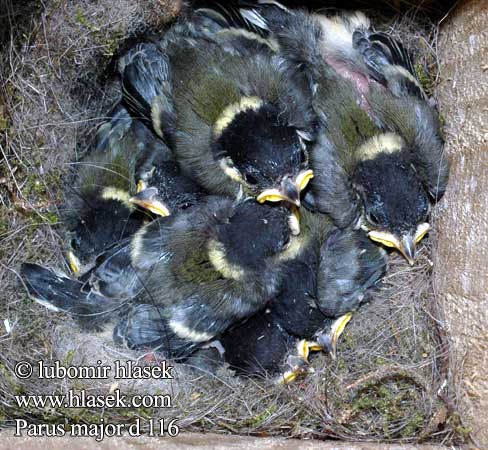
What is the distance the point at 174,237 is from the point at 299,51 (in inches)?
25.0

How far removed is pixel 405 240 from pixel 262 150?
0.47 metres

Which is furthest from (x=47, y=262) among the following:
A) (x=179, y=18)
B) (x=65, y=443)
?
(x=179, y=18)

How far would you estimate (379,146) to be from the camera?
1.86 meters

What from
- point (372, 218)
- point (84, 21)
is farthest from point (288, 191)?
point (84, 21)

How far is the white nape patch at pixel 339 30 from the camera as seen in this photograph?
1.99 meters

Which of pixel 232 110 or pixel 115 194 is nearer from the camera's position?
pixel 232 110

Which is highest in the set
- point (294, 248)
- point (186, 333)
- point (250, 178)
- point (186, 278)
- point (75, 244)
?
point (250, 178)

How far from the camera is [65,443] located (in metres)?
1.64

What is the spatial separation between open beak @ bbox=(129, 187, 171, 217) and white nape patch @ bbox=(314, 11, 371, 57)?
0.65 meters

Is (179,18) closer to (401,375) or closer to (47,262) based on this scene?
(47,262)

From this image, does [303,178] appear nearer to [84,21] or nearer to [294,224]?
[294,224]

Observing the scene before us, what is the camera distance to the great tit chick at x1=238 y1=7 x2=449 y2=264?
1847 millimetres

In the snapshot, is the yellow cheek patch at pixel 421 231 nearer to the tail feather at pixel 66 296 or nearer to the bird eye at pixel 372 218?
the bird eye at pixel 372 218

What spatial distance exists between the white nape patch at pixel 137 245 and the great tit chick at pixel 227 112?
0.71ft
